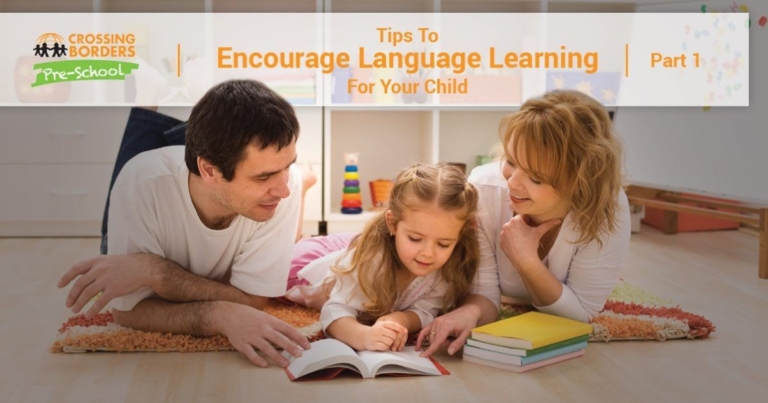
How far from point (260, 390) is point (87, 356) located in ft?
1.43

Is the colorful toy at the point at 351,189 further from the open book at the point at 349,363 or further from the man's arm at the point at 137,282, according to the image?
the open book at the point at 349,363

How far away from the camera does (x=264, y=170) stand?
1.80m

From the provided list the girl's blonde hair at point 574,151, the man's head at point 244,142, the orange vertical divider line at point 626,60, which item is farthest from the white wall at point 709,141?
the man's head at point 244,142

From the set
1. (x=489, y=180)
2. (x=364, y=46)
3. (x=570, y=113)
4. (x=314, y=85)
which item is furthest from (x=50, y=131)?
(x=570, y=113)

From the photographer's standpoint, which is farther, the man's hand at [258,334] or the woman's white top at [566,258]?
the woman's white top at [566,258]

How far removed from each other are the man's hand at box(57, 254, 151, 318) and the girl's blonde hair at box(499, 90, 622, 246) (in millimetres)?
825

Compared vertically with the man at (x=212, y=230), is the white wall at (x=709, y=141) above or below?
above

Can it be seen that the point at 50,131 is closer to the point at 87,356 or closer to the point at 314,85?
the point at 314,85

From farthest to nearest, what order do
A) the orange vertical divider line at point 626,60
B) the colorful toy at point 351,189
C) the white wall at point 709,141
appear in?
the orange vertical divider line at point 626,60 → the colorful toy at point 351,189 → the white wall at point 709,141

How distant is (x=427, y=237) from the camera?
1.87m

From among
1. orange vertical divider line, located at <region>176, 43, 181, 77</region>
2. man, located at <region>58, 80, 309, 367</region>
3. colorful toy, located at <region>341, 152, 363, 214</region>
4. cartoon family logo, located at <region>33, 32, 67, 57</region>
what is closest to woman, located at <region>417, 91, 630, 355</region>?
man, located at <region>58, 80, 309, 367</region>

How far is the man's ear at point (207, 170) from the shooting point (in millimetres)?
1826

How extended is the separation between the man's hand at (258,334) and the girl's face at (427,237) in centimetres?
29

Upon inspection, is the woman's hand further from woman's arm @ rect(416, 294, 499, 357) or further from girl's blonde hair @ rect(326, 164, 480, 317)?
girl's blonde hair @ rect(326, 164, 480, 317)
